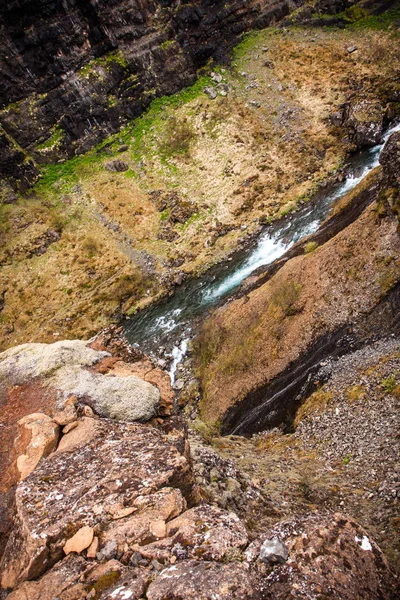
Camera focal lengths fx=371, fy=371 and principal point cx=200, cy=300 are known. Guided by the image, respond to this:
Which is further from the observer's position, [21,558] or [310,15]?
[310,15]

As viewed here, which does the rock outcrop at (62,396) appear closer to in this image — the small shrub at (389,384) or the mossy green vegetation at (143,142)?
the small shrub at (389,384)

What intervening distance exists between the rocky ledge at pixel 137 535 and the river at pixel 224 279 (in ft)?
90.1

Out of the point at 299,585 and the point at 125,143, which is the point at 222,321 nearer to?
the point at 299,585

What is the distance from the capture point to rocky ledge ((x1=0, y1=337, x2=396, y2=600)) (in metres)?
7.30

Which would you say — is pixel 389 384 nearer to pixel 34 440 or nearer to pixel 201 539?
pixel 201 539

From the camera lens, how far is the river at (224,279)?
42.6 meters

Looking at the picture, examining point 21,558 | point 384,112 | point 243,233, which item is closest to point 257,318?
point 21,558

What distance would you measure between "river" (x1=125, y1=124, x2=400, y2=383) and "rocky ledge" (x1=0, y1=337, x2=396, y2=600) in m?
27.5

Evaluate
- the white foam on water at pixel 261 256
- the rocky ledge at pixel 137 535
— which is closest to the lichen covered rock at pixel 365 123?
the white foam on water at pixel 261 256

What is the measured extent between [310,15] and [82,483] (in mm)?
87043

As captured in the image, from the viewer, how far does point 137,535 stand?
27.9ft

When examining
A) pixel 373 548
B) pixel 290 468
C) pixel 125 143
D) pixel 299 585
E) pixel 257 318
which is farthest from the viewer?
pixel 125 143

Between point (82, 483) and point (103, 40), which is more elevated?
point (103, 40)

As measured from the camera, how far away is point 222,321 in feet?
105
